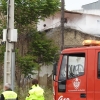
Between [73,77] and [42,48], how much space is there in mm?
16549

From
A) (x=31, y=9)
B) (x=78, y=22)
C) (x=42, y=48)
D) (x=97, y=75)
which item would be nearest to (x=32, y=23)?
(x=31, y=9)

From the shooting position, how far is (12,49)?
13.3 meters

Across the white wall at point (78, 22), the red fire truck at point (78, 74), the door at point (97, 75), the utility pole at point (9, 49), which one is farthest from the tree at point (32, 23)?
the door at point (97, 75)

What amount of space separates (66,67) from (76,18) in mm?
25369

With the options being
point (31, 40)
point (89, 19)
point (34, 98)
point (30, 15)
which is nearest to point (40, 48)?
point (31, 40)

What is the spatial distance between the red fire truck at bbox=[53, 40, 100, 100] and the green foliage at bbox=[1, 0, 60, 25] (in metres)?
14.1

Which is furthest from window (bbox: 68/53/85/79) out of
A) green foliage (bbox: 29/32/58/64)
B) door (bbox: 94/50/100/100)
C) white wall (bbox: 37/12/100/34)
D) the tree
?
white wall (bbox: 37/12/100/34)

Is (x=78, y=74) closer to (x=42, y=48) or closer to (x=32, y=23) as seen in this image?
(x=32, y=23)

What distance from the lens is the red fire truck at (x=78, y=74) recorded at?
9078 millimetres

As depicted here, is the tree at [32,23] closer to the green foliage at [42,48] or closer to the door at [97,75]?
the green foliage at [42,48]

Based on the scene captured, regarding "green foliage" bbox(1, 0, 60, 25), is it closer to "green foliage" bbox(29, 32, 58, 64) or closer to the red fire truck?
"green foliage" bbox(29, 32, 58, 64)

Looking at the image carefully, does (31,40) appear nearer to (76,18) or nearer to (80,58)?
(76,18)

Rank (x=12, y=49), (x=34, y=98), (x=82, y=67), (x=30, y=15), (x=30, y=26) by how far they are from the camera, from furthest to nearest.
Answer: (x=30, y=26), (x=30, y=15), (x=12, y=49), (x=34, y=98), (x=82, y=67)

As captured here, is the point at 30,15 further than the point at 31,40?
No
